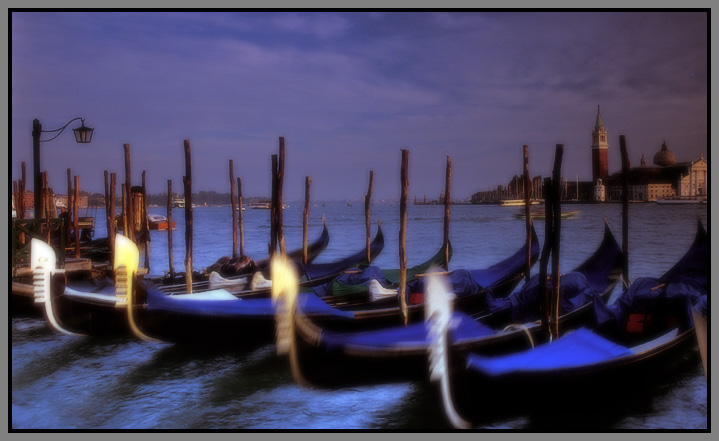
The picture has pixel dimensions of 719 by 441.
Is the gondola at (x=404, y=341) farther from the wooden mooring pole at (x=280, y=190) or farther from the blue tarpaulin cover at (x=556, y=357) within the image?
the wooden mooring pole at (x=280, y=190)

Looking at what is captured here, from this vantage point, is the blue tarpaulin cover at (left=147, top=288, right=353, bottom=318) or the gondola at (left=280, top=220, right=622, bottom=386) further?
the blue tarpaulin cover at (left=147, top=288, right=353, bottom=318)

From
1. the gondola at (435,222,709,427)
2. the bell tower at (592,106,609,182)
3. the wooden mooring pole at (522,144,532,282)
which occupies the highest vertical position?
the bell tower at (592,106,609,182)

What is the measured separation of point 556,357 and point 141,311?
3.20 meters

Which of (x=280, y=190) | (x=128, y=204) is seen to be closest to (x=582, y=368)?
(x=280, y=190)

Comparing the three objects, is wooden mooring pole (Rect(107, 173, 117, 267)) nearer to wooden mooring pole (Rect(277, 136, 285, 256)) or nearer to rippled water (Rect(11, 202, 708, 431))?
rippled water (Rect(11, 202, 708, 431))

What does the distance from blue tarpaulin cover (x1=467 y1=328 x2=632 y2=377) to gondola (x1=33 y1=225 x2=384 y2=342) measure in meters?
1.79

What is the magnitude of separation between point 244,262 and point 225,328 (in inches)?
115

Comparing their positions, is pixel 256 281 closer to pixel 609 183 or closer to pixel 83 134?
pixel 83 134

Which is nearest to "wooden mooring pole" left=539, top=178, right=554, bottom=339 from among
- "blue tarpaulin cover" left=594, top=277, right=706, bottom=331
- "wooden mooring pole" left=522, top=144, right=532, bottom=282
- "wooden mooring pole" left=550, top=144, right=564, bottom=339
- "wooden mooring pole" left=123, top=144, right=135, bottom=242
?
"wooden mooring pole" left=550, top=144, right=564, bottom=339

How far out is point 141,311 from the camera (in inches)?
179

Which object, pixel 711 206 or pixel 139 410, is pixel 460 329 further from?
pixel 139 410

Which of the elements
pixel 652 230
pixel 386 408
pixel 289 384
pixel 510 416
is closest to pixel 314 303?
pixel 289 384

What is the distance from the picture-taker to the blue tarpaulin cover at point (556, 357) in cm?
272

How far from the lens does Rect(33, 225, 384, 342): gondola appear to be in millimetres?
4262
